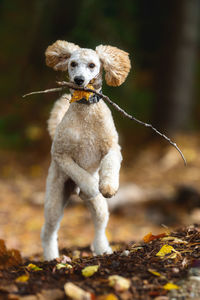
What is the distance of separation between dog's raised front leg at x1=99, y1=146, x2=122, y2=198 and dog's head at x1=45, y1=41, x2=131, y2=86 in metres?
0.57

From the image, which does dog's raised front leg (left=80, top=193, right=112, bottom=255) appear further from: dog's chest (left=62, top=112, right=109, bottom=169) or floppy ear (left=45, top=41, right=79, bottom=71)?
floppy ear (left=45, top=41, right=79, bottom=71)

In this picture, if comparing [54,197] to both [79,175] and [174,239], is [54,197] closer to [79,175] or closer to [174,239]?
[79,175]

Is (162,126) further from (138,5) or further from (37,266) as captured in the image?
(37,266)

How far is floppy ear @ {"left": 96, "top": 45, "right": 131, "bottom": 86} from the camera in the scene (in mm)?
3133

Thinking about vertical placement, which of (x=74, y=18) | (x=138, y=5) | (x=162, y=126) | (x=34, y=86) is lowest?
(x=162, y=126)

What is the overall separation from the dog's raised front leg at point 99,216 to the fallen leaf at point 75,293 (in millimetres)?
1121

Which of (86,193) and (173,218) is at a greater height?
(173,218)

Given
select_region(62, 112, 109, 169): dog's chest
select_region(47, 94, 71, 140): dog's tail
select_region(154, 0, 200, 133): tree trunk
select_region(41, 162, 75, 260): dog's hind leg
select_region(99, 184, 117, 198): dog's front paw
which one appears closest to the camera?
select_region(99, 184, 117, 198): dog's front paw

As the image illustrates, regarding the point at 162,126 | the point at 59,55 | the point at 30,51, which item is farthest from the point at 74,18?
the point at 59,55

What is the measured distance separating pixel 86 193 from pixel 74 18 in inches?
372

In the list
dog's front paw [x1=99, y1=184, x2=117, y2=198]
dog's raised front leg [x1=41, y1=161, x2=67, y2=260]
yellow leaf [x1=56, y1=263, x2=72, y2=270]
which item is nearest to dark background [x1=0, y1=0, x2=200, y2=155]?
dog's raised front leg [x1=41, y1=161, x2=67, y2=260]

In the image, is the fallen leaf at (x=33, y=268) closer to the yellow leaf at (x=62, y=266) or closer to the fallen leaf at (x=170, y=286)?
the yellow leaf at (x=62, y=266)

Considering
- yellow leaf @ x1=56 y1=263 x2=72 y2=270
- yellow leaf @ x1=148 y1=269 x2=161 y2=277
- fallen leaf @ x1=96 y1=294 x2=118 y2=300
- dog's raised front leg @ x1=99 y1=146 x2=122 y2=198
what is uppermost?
dog's raised front leg @ x1=99 y1=146 x2=122 y2=198

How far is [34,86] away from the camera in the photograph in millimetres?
10891
